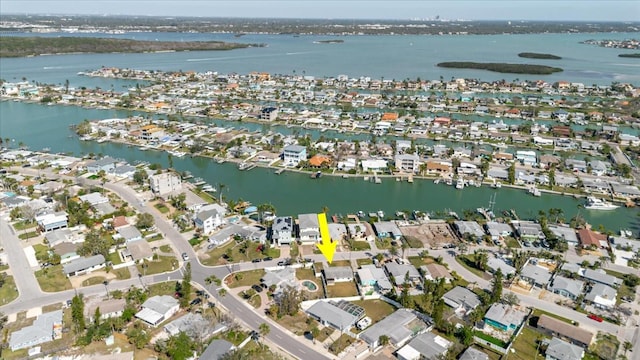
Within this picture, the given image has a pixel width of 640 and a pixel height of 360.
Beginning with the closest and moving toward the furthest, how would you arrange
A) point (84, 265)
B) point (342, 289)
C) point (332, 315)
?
1. point (332, 315)
2. point (342, 289)
3. point (84, 265)

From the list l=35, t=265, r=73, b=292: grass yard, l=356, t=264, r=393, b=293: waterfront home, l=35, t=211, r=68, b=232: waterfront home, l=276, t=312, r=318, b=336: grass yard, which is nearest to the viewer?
l=276, t=312, r=318, b=336: grass yard

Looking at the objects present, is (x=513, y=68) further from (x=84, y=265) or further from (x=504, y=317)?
(x=84, y=265)

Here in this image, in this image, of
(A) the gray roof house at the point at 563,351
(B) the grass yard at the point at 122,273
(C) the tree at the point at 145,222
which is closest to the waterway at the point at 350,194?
(C) the tree at the point at 145,222

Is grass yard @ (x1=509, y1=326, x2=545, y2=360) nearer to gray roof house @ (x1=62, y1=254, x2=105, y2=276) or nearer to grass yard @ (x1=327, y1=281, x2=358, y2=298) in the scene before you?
grass yard @ (x1=327, y1=281, x2=358, y2=298)

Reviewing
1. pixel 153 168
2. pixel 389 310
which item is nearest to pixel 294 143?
pixel 153 168

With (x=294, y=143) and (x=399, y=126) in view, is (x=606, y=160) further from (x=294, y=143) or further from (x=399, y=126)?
(x=294, y=143)

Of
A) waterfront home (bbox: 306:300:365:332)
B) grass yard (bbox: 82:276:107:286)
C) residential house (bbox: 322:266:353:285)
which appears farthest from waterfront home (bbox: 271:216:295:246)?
grass yard (bbox: 82:276:107:286)

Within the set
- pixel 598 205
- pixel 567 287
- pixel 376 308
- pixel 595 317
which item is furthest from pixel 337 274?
pixel 598 205

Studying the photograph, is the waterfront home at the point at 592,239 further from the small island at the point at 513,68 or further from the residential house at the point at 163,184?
the small island at the point at 513,68
